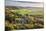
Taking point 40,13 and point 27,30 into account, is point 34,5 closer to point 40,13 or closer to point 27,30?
point 40,13

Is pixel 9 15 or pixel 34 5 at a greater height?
pixel 34 5

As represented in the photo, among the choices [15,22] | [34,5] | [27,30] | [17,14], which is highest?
[34,5]

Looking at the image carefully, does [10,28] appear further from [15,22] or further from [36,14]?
[36,14]

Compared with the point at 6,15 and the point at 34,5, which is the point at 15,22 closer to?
the point at 6,15

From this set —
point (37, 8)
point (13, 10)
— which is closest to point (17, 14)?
point (13, 10)

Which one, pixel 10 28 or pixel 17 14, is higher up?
pixel 17 14
